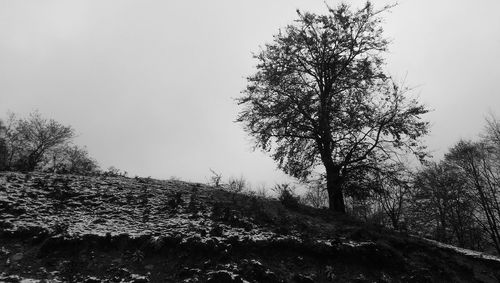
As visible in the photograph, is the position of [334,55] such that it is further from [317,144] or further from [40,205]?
[40,205]

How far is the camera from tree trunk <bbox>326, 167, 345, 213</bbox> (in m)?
15.1

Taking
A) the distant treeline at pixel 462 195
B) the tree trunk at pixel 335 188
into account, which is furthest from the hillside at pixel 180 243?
the distant treeline at pixel 462 195

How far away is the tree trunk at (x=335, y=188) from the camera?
49.6 feet

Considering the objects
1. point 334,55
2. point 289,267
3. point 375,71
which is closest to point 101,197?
point 289,267

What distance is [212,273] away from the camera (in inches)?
271

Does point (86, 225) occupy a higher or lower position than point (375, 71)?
lower

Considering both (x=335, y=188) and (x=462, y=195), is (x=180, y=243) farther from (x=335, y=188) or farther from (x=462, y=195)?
(x=462, y=195)

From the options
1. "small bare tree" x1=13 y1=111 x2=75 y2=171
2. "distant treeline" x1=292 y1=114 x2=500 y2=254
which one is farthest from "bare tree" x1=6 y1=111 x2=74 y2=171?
"distant treeline" x1=292 y1=114 x2=500 y2=254

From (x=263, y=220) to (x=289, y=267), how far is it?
2.43m

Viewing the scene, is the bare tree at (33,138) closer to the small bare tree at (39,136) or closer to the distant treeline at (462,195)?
the small bare tree at (39,136)

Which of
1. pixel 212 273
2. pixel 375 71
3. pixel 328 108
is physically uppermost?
pixel 375 71

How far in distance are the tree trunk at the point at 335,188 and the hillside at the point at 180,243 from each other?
377 cm

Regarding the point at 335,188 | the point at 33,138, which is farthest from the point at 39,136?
the point at 335,188

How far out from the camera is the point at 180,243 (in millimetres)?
7734
